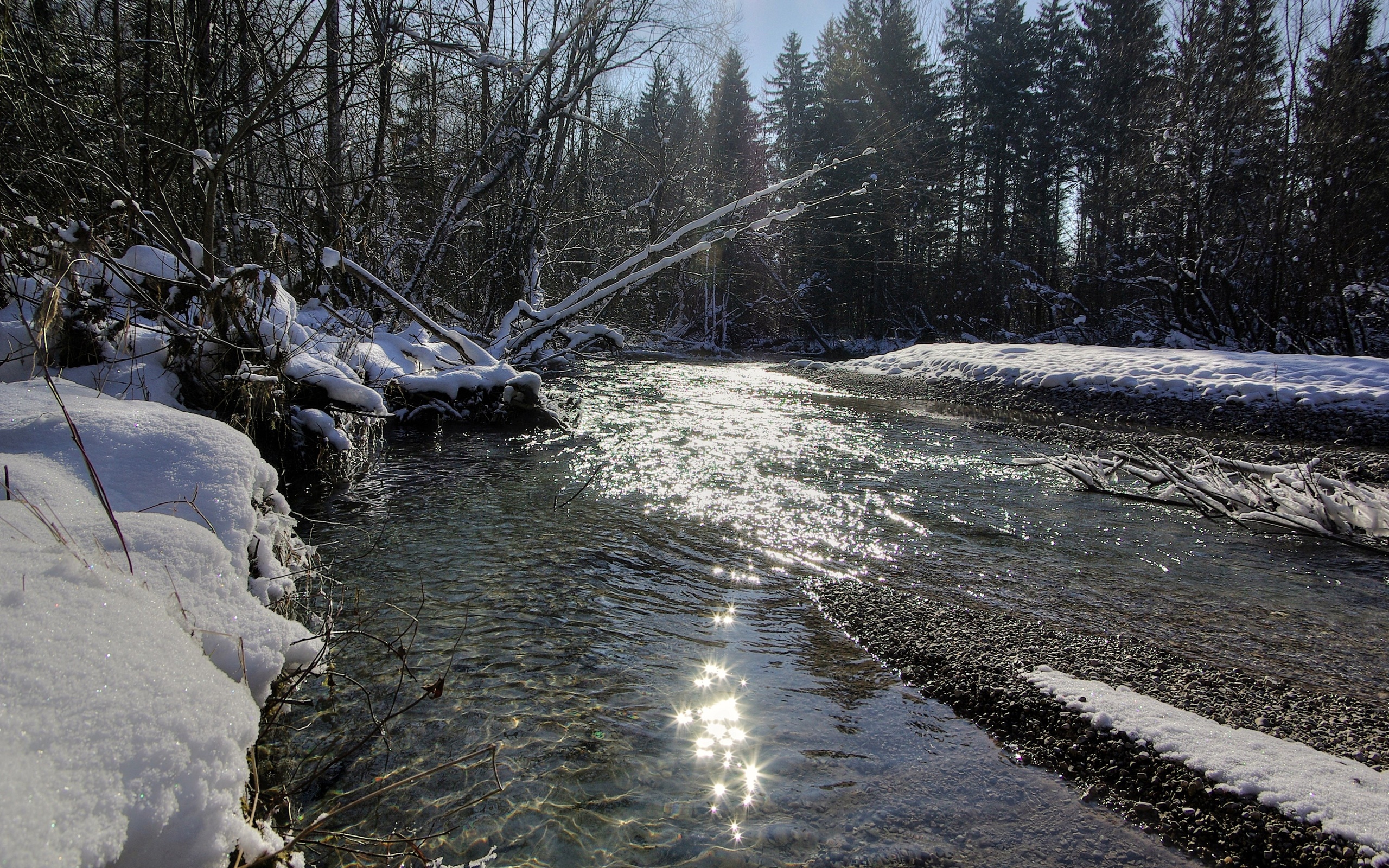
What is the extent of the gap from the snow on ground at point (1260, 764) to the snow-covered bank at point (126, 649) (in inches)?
109

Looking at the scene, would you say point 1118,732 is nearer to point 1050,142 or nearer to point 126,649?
point 126,649

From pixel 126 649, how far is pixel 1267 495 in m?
7.25

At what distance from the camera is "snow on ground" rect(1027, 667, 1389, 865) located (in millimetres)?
2014

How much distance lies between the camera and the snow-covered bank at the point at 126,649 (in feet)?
3.68

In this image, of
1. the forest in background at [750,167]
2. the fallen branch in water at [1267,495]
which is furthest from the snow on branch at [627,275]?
the fallen branch in water at [1267,495]

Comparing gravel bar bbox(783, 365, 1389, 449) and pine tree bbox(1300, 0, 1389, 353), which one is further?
pine tree bbox(1300, 0, 1389, 353)

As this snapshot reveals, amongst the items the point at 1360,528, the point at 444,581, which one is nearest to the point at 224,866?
the point at 444,581

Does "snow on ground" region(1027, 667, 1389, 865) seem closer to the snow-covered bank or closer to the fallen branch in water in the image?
the snow-covered bank

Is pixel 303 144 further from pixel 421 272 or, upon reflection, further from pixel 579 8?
pixel 579 8

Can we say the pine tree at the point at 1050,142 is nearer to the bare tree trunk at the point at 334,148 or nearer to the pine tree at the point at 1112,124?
the pine tree at the point at 1112,124

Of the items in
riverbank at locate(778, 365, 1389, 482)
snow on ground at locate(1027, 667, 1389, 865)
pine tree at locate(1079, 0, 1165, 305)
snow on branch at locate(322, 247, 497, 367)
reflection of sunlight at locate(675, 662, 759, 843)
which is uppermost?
pine tree at locate(1079, 0, 1165, 305)

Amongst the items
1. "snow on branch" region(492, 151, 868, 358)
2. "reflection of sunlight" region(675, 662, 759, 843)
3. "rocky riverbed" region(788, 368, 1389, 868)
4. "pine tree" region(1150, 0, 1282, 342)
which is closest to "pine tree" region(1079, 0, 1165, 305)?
"pine tree" region(1150, 0, 1282, 342)

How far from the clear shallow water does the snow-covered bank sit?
873mm

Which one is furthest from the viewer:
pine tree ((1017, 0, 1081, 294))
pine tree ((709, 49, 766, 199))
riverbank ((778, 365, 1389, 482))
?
pine tree ((709, 49, 766, 199))
